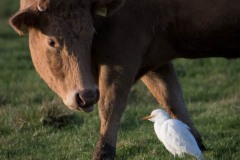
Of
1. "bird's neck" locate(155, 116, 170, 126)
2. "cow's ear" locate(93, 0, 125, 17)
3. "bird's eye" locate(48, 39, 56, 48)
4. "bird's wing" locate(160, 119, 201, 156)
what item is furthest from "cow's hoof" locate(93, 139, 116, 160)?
"cow's ear" locate(93, 0, 125, 17)

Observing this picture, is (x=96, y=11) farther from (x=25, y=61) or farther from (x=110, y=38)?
(x=25, y=61)

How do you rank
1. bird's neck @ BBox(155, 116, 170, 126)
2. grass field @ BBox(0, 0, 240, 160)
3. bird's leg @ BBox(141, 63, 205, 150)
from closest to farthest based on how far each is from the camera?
grass field @ BBox(0, 0, 240, 160) → bird's neck @ BBox(155, 116, 170, 126) → bird's leg @ BBox(141, 63, 205, 150)

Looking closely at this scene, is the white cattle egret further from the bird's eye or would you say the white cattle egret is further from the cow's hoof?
the bird's eye

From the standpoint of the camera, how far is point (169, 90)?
9297mm

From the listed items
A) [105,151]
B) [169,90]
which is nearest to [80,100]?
[105,151]

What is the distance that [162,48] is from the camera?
8.55 metres

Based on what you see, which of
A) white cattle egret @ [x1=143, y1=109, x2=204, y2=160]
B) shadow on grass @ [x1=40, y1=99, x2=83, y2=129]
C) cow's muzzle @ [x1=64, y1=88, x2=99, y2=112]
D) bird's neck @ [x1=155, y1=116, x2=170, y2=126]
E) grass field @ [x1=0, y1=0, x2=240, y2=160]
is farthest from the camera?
shadow on grass @ [x1=40, y1=99, x2=83, y2=129]

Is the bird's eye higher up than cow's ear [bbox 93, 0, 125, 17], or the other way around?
cow's ear [bbox 93, 0, 125, 17]

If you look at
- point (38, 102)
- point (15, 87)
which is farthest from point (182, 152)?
point (15, 87)

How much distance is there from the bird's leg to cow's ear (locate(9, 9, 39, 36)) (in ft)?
6.67

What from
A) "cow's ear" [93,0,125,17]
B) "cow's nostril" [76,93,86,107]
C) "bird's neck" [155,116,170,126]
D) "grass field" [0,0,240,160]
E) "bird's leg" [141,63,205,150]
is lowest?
"grass field" [0,0,240,160]

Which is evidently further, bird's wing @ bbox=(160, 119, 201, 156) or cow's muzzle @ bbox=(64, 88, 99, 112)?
bird's wing @ bbox=(160, 119, 201, 156)

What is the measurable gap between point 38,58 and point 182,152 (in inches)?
71.6

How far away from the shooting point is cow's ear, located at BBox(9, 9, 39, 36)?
7.70 metres
